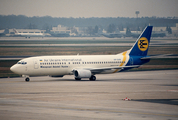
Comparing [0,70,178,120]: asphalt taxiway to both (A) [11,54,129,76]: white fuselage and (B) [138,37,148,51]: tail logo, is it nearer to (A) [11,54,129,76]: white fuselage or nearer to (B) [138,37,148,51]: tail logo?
(A) [11,54,129,76]: white fuselage

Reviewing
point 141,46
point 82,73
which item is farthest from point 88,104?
point 141,46

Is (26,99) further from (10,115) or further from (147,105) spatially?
(147,105)

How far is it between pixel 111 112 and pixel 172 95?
37.6 feet

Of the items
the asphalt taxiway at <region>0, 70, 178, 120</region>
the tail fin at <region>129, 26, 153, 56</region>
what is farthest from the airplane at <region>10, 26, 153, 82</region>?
the asphalt taxiway at <region>0, 70, 178, 120</region>

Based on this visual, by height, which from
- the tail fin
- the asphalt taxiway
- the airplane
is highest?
the tail fin

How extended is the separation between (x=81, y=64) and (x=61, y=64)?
3419 millimetres

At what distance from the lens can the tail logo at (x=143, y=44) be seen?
56.9 metres

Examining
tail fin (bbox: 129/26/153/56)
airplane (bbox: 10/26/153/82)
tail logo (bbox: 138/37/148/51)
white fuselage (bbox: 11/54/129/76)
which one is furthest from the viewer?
tail logo (bbox: 138/37/148/51)

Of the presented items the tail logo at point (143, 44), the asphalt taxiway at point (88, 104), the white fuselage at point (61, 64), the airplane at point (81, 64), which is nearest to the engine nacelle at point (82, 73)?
the airplane at point (81, 64)

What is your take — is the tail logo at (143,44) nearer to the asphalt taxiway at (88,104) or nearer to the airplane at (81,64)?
the airplane at (81,64)

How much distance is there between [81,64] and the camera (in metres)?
52.2

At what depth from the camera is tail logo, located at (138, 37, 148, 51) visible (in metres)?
56.9

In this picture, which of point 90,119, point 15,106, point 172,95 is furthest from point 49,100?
point 172,95

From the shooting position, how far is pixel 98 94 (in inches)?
1346
